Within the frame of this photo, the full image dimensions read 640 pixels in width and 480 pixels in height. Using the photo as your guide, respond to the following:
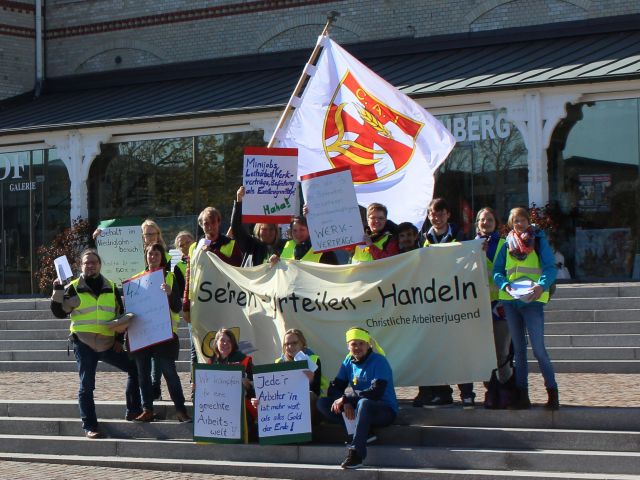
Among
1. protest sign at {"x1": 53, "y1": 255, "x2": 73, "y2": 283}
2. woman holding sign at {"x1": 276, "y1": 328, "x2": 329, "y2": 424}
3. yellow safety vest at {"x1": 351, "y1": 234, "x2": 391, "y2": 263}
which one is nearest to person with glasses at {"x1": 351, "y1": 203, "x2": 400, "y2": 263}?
yellow safety vest at {"x1": 351, "y1": 234, "x2": 391, "y2": 263}

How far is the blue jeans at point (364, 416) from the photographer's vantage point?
31.5 ft

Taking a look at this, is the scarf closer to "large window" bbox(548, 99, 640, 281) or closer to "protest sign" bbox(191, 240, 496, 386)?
"protest sign" bbox(191, 240, 496, 386)

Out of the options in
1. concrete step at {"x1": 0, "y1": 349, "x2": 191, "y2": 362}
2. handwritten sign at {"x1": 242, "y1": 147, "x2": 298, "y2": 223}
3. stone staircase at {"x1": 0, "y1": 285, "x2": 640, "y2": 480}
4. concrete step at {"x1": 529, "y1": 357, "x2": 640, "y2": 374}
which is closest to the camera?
stone staircase at {"x1": 0, "y1": 285, "x2": 640, "y2": 480}

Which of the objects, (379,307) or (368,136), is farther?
(368,136)

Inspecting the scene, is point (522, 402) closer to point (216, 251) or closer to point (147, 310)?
point (216, 251)

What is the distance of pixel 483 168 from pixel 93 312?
10625 millimetres

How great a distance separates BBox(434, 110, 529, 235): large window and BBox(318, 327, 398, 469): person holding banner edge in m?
10.5

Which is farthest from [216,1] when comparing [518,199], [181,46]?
[518,199]

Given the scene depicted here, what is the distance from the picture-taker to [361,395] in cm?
979

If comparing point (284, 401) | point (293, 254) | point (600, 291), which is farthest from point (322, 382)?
point (600, 291)

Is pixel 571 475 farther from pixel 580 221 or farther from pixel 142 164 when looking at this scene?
pixel 142 164

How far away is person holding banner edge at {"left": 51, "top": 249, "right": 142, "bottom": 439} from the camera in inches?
442

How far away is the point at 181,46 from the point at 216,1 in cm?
134

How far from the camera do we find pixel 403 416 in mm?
10383
